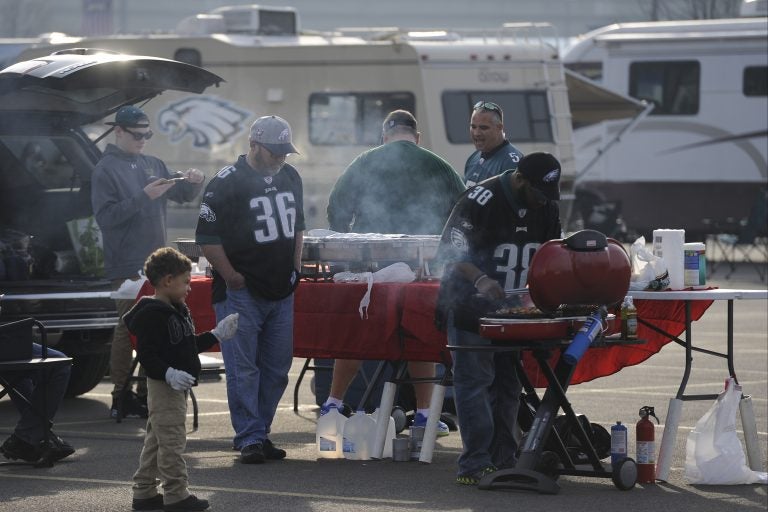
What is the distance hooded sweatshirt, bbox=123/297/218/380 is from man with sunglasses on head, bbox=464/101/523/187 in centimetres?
242

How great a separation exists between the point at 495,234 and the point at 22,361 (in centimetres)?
238

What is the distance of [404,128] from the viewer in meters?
8.88

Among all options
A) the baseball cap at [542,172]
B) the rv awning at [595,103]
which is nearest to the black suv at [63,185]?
the baseball cap at [542,172]

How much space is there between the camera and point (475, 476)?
23.7 feet

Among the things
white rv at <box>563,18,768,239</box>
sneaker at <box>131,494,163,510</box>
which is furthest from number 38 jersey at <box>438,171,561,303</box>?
white rv at <box>563,18,768,239</box>

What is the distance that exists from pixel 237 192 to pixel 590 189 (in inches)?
628

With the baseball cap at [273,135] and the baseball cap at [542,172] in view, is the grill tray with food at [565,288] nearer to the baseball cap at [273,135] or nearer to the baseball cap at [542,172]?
the baseball cap at [542,172]

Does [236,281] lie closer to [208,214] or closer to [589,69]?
[208,214]

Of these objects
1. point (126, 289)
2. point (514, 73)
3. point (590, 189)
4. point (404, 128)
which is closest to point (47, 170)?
point (126, 289)

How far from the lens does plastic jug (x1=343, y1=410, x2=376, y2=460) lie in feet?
26.4

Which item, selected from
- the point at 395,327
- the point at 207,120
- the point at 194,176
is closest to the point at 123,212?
the point at 194,176

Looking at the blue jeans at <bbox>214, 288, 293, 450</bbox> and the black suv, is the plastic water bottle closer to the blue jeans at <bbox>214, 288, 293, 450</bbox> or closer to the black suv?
the blue jeans at <bbox>214, 288, 293, 450</bbox>

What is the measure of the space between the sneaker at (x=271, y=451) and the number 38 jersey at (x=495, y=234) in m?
1.39

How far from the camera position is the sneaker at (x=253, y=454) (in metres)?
7.86
